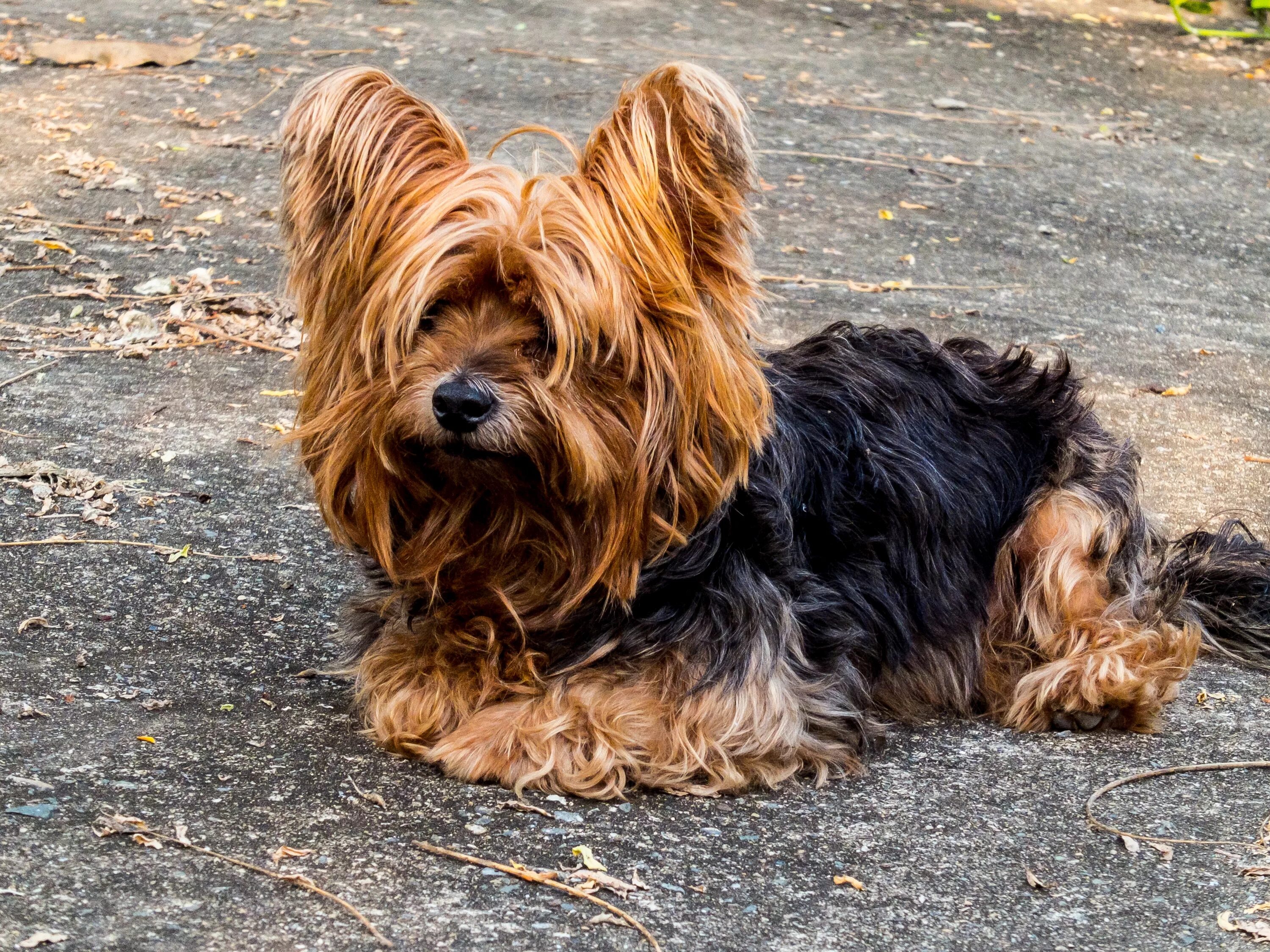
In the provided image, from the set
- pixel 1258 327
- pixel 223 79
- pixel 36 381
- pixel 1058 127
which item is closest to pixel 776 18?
pixel 1058 127

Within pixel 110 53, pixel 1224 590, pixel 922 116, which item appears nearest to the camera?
pixel 1224 590

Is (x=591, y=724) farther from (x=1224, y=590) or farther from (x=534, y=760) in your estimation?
(x=1224, y=590)

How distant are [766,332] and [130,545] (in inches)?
125

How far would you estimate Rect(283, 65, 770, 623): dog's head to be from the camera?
328cm

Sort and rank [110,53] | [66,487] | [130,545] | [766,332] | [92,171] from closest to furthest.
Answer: [130,545]
[66,487]
[766,332]
[92,171]
[110,53]

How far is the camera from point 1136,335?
7.29m

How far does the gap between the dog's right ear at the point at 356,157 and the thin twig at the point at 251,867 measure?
4.14 ft

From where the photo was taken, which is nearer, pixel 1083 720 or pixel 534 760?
pixel 534 760

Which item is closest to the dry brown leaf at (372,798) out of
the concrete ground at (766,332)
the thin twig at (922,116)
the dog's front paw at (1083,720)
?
the concrete ground at (766,332)

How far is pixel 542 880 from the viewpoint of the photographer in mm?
3082

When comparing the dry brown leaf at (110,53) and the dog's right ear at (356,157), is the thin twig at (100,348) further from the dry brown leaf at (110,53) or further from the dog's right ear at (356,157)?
the dry brown leaf at (110,53)

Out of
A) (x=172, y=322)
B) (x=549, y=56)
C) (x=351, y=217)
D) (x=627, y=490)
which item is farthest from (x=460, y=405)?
(x=549, y=56)

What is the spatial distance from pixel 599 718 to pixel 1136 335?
180 inches

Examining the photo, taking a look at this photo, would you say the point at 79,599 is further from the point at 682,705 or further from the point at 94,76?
the point at 94,76
